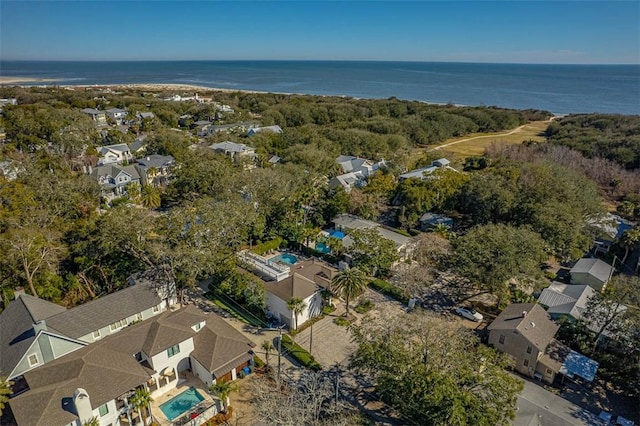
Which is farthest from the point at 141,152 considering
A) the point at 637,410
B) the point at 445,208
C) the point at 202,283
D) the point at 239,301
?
the point at 637,410

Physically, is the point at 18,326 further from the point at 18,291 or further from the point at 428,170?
the point at 428,170

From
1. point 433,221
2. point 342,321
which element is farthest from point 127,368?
point 433,221

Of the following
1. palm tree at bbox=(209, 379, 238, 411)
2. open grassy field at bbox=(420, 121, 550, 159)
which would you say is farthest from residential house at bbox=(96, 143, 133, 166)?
open grassy field at bbox=(420, 121, 550, 159)

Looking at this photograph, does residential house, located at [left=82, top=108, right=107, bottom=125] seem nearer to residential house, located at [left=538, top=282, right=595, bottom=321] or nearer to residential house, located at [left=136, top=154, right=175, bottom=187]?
residential house, located at [left=136, top=154, right=175, bottom=187]

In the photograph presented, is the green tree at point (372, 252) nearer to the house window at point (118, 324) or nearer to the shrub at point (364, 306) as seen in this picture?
the shrub at point (364, 306)

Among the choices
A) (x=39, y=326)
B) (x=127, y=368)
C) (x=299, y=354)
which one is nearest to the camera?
(x=127, y=368)

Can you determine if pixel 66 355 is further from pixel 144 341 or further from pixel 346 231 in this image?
pixel 346 231

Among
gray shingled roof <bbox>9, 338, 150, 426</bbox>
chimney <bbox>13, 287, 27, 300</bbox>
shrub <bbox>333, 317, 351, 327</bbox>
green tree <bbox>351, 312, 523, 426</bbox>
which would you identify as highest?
green tree <bbox>351, 312, 523, 426</bbox>
